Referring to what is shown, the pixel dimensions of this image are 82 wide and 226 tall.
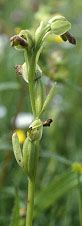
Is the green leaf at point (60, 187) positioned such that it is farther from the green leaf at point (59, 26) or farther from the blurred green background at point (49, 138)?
the green leaf at point (59, 26)

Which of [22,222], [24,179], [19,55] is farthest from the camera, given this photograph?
[19,55]

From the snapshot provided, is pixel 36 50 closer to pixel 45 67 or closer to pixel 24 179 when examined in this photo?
pixel 45 67

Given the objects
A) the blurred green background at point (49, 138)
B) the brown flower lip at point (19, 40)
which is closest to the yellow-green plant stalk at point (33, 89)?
the brown flower lip at point (19, 40)

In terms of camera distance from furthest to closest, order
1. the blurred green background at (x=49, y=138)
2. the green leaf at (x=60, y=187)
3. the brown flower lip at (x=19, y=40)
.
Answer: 1. the blurred green background at (x=49, y=138)
2. the green leaf at (x=60, y=187)
3. the brown flower lip at (x=19, y=40)

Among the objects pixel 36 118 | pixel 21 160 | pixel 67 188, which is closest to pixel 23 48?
pixel 36 118

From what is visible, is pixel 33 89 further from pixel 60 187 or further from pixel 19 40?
pixel 60 187

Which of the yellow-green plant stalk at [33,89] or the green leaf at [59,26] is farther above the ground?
the green leaf at [59,26]
